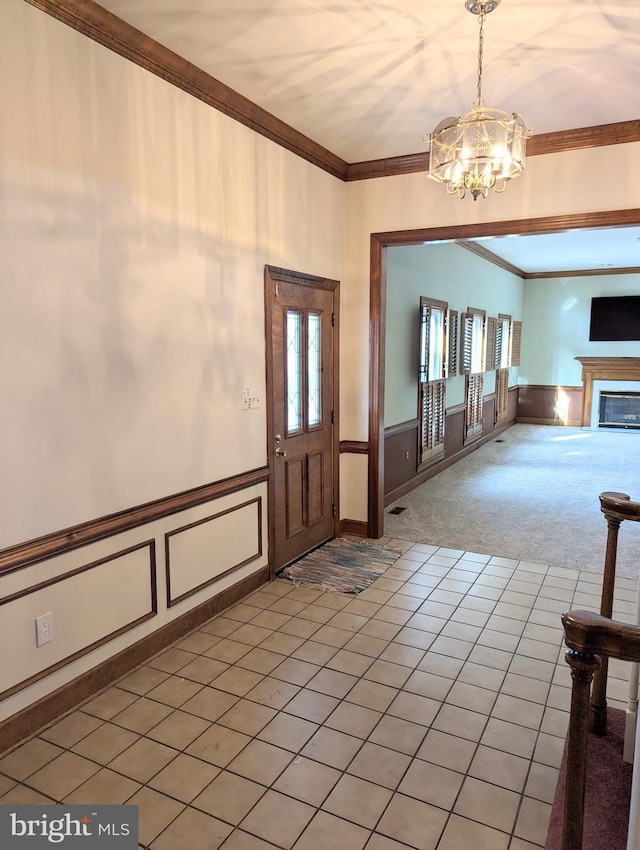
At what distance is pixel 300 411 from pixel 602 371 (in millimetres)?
8662

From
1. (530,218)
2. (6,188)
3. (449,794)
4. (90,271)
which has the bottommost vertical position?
(449,794)

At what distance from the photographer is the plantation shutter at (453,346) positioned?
7208 millimetres

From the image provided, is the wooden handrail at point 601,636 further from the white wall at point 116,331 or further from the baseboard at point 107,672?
the baseboard at point 107,672

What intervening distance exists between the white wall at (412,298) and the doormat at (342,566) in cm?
165

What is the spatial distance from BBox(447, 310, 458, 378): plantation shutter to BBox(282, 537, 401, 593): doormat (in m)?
3.32

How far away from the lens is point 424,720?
251 cm

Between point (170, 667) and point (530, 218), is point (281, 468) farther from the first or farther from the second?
point (530, 218)

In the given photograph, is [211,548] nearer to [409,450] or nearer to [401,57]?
[401,57]

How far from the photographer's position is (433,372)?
678 centimetres

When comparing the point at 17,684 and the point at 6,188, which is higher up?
the point at 6,188

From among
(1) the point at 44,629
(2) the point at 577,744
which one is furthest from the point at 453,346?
(2) the point at 577,744

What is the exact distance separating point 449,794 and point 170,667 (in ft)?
4.81

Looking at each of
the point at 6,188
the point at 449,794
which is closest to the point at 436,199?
the point at 6,188

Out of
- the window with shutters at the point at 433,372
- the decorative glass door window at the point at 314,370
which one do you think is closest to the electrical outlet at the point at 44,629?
the decorative glass door window at the point at 314,370
